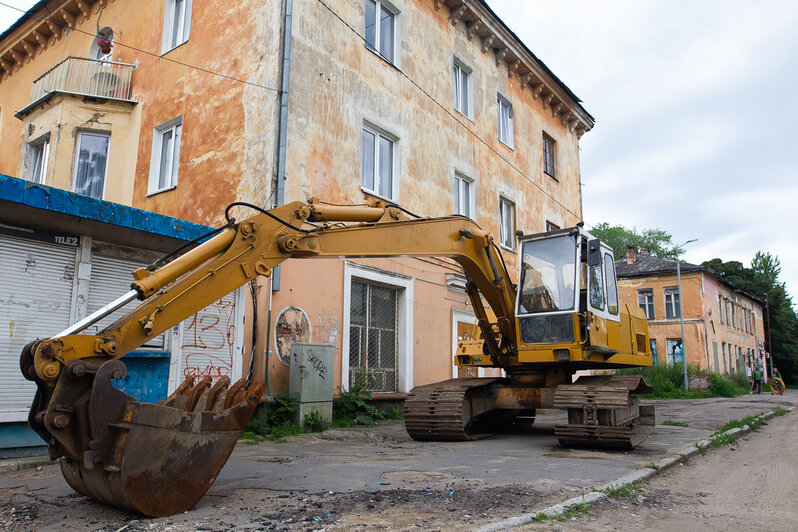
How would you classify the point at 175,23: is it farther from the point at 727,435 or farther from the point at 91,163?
the point at 727,435

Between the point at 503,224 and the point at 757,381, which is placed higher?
the point at 503,224

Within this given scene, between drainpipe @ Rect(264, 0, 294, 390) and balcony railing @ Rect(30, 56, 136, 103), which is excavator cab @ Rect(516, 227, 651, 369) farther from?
balcony railing @ Rect(30, 56, 136, 103)

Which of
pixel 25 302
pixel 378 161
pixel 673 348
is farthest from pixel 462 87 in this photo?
pixel 673 348

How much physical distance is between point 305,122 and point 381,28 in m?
4.29

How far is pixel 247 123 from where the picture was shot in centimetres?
1147

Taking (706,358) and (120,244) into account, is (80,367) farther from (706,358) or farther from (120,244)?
(706,358)

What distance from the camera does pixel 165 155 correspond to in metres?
13.6

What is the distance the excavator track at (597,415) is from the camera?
786 cm

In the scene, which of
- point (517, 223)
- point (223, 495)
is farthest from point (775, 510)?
point (517, 223)

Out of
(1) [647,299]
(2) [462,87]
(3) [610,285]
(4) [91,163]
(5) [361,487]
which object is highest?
(2) [462,87]

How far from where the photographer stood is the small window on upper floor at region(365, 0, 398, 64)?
1388 cm

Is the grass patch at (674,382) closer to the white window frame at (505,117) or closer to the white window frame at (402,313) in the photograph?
the white window frame at (505,117)

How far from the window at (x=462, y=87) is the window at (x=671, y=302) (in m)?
27.5

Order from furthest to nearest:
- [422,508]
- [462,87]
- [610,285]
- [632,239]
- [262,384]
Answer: [632,239] → [462,87] → [610,285] → [262,384] → [422,508]
